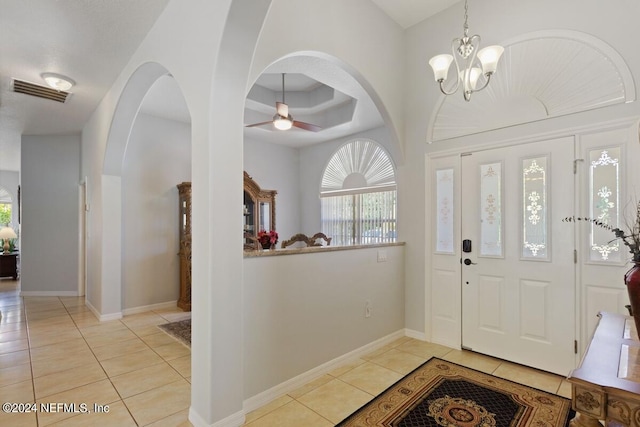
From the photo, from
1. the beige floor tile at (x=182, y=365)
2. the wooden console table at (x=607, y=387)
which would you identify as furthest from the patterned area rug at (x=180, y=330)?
the wooden console table at (x=607, y=387)

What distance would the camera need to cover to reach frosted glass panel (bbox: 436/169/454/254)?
11.2 ft

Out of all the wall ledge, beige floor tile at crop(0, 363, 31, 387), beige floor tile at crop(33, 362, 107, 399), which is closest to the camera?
the wall ledge

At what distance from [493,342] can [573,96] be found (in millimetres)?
2338

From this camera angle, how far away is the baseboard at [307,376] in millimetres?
2287

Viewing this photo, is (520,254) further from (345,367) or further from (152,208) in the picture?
(152,208)

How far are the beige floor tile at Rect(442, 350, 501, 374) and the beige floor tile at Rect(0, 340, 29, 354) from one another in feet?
14.6

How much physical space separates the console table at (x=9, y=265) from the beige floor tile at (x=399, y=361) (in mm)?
9532

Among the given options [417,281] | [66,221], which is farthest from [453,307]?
[66,221]

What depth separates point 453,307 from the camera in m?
3.36

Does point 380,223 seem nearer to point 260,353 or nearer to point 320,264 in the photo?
point 320,264

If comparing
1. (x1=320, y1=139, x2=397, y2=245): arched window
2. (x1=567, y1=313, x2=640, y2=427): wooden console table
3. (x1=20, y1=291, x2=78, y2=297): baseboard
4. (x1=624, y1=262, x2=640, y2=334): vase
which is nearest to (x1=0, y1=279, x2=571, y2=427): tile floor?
(x1=567, y1=313, x2=640, y2=427): wooden console table

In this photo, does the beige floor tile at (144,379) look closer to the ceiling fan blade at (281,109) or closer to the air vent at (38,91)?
the ceiling fan blade at (281,109)

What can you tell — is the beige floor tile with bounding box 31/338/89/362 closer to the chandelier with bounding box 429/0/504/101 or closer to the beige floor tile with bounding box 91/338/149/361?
the beige floor tile with bounding box 91/338/149/361

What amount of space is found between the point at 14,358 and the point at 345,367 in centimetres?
327
